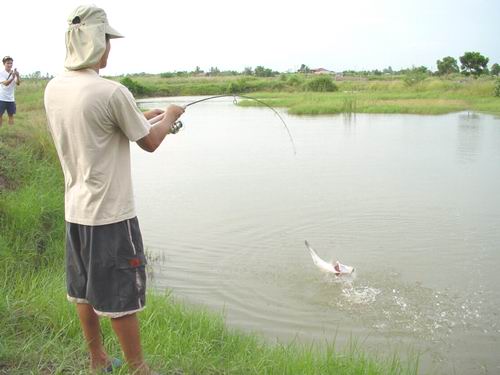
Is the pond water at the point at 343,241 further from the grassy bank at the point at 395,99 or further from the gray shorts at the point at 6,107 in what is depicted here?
the grassy bank at the point at 395,99

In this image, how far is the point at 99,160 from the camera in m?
1.87

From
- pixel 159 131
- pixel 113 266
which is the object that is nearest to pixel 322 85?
pixel 159 131

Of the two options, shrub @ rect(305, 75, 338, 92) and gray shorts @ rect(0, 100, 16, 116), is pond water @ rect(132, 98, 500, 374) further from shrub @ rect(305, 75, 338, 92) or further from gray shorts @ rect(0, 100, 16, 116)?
shrub @ rect(305, 75, 338, 92)

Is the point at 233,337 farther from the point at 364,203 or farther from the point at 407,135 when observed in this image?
the point at 407,135

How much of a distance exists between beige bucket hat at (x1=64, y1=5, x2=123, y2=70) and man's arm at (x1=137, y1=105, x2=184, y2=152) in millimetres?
329

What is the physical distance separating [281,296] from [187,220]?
2652 millimetres

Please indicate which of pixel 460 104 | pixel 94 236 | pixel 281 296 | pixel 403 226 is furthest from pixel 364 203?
pixel 460 104

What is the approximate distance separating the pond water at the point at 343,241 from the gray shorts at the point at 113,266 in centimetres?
211

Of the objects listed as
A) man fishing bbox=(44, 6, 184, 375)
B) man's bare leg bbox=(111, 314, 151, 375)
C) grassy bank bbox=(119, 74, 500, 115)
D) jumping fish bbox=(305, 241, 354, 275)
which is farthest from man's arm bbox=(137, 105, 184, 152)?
grassy bank bbox=(119, 74, 500, 115)

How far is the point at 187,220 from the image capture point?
6.82 meters

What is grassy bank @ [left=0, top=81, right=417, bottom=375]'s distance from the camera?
2307 millimetres

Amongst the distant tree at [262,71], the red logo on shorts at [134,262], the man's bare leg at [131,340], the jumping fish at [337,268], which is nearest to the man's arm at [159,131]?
the red logo on shorts at [134,262]

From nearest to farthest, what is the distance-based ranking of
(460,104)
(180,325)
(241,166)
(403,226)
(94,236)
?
(94,236) < (180,325) < (403,226) < (241,166) < (460,104)

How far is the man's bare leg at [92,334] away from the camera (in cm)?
209
